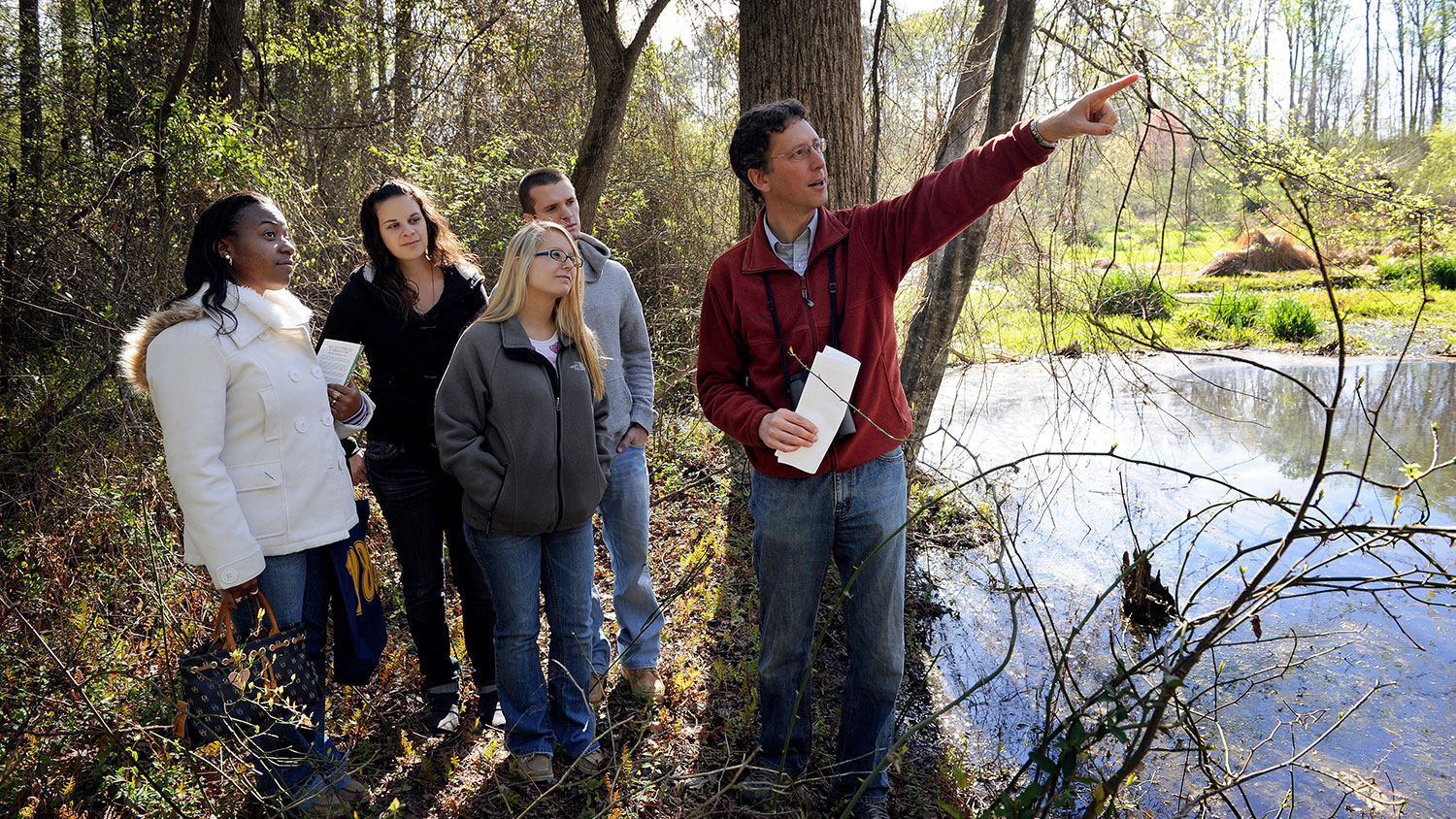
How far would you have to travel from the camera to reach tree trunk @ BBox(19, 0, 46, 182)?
213 inches

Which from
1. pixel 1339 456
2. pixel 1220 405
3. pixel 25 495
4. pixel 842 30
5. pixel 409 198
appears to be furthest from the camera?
pixel 1220 405

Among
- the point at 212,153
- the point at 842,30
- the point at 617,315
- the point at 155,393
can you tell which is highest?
the point at 842,30

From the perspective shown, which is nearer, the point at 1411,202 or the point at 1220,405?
the point at 1411,202

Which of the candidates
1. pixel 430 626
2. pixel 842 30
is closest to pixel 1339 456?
pixel 842 30

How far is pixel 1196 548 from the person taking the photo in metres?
6.09

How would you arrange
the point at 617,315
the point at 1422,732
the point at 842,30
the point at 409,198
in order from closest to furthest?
1. the point at 409,198
2. the point at 617,315
3. the point at 1422,732
4. the point at 842,30

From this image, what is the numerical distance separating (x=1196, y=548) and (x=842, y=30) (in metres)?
4.24

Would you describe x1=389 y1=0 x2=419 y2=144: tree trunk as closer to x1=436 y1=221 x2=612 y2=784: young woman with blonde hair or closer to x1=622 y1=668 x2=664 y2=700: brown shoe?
x1=436 y1=221 x2=612 y2=784: young woman with blonde hair

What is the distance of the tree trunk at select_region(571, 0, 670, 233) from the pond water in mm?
3006

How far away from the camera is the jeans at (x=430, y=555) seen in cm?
325

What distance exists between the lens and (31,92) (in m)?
5.84

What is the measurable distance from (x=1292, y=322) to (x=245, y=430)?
1522cm

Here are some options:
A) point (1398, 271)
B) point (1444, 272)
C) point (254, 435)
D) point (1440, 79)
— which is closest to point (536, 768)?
point (254, 435)

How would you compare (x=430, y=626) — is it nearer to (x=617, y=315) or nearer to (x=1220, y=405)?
(x=617, y=315)
